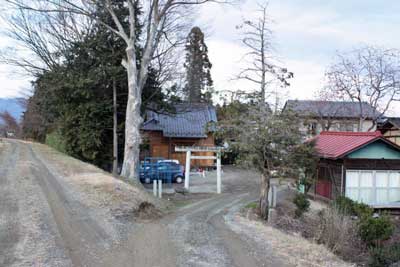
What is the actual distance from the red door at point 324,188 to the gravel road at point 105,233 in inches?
363

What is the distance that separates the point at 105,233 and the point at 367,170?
13864 mm

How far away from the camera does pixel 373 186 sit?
17.2 metres

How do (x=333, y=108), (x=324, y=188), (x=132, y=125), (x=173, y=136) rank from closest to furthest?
(x=132, y=125), (x=324, y=188), (x=333, y=108), (x=173, y=136)

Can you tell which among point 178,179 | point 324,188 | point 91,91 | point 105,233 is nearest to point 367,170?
point 324,188

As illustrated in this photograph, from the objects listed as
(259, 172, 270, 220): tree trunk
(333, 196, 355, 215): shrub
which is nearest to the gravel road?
(259, 172, 270, 220): tree trunk

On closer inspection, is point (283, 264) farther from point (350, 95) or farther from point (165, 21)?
point (350, 95)

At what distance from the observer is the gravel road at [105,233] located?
5.66 meters

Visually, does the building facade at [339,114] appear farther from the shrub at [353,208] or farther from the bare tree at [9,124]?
the bare tree at [9,124]

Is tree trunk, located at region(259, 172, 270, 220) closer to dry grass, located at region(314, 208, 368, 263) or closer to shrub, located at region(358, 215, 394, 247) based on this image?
dry grass, located at region(314, 208, 368, 263)

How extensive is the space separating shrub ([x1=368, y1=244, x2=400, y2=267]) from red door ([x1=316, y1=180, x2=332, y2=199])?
783 cm

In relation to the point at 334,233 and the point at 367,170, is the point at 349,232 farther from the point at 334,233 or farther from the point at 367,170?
the point at 367,170

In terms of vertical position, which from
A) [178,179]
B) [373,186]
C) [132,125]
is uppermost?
[132,125]

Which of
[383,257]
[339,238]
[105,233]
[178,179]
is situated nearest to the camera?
[105,233]

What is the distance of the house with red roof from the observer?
16.8 metres
